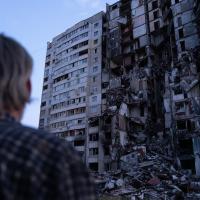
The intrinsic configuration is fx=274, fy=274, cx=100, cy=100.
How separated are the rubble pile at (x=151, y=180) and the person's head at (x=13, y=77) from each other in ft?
68.9

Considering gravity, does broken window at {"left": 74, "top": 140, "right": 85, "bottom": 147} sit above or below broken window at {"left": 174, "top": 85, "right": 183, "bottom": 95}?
below

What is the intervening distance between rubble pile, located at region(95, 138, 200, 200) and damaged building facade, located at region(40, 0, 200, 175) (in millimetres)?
566

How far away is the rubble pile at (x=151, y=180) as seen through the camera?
75.2ft

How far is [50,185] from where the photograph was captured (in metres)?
1.16

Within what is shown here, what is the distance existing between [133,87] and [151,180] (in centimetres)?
2328

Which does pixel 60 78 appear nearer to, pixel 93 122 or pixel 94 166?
pixel 93 122

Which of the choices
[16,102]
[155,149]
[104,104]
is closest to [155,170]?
[155,149]

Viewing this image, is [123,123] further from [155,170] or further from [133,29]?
[133,29]

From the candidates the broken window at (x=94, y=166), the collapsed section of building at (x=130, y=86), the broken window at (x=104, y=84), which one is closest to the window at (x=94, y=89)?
the collapsed section of building at (x=130, y=86)

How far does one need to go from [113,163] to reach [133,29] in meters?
28.1

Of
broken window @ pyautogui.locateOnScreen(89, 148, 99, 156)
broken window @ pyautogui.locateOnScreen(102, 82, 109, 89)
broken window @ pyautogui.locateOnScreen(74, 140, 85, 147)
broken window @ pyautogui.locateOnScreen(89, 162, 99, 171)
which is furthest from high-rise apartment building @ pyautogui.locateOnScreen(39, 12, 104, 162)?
broken window @ pyautogui.locateOnScreen(89, 162, 99, 171)

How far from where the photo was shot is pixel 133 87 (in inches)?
1908

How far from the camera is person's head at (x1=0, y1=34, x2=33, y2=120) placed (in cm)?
141

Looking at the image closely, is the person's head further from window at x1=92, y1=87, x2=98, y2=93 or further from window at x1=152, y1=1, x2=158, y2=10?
window at x1=152, y1=1, x2=158, y2=10
